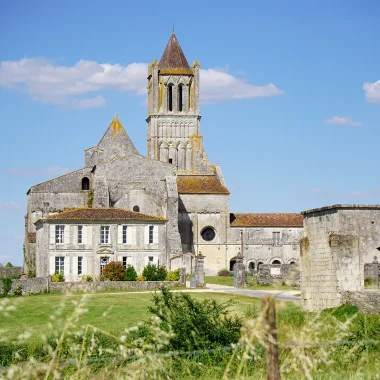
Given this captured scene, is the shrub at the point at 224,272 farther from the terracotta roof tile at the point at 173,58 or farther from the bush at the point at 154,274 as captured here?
the terracotta roof tile at the point at 173,58

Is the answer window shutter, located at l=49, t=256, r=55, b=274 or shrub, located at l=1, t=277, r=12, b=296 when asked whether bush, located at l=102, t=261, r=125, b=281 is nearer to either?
window shutter, located at l=49, t=256, r=55, b=274

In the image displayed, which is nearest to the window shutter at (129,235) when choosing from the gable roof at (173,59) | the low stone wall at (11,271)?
the low stone wall at (11,271)

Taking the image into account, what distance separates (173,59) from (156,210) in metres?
30.8

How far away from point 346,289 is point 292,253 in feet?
159

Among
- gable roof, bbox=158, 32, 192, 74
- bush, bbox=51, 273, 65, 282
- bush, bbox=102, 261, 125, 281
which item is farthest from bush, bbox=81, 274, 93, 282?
gable roof, bbox=158, 32, 192, 74

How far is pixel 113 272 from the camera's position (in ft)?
156

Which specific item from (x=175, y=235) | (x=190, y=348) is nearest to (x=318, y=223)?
(x=190, y=348)

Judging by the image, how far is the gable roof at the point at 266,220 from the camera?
72.1m

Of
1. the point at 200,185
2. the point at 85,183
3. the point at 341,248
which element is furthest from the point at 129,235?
the point at 341,248

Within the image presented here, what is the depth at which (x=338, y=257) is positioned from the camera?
2389 centimetres

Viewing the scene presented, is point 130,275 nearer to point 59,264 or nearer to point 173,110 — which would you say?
point 59,264

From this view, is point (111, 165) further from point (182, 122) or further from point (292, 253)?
point (182, 122)

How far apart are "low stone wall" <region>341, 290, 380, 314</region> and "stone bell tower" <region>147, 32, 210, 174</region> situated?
2592 inches

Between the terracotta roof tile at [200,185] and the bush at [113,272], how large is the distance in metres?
23.6
